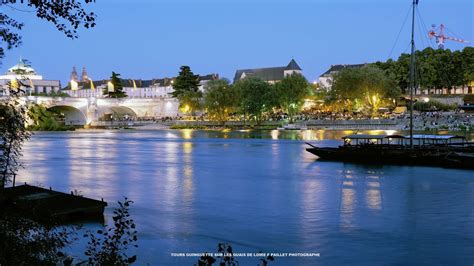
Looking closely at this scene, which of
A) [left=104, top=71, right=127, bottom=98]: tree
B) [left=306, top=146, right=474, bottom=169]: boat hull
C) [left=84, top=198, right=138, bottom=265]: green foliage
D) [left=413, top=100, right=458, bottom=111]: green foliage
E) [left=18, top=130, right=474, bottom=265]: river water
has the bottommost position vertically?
[left=18, top=130, right=474, bottom=265]: river water

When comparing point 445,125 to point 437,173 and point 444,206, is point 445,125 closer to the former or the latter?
point 437,173

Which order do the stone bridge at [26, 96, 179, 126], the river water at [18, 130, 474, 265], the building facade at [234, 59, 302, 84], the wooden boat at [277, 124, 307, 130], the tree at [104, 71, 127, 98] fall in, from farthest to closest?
the building facade at [234, 59, 302, 84], the tree at [104, 71, 127, 98], the stone bridge at [26, 96, 179, 126], the wooden boat at [277, 124, 307, 130], the river water at [18, 130, 474, 265]

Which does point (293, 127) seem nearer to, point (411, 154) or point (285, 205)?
point (411, 154)

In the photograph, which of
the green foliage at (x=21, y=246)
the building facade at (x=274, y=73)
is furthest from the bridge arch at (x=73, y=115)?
the green foliage at (x=21, y=246)

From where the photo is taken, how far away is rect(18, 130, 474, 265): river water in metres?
20.8

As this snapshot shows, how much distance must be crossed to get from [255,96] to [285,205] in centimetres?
7892

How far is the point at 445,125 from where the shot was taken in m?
95.1

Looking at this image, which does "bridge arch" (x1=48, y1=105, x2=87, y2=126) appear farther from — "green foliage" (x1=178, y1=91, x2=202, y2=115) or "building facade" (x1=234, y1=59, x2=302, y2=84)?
"building facade" (x1=234, y1=59, x2=302, y2=84)

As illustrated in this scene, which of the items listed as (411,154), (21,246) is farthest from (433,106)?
(21,246)

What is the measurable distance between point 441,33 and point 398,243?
196 metres

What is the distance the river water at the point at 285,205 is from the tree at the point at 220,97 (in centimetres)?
5437

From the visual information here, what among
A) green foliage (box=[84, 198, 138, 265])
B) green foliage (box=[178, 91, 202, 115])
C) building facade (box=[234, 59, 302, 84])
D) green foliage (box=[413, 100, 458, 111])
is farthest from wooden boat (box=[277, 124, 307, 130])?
green foliage (box=[84, 198, 138, 265])

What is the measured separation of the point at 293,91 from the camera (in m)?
105

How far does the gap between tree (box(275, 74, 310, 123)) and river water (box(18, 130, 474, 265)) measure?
50406mm
